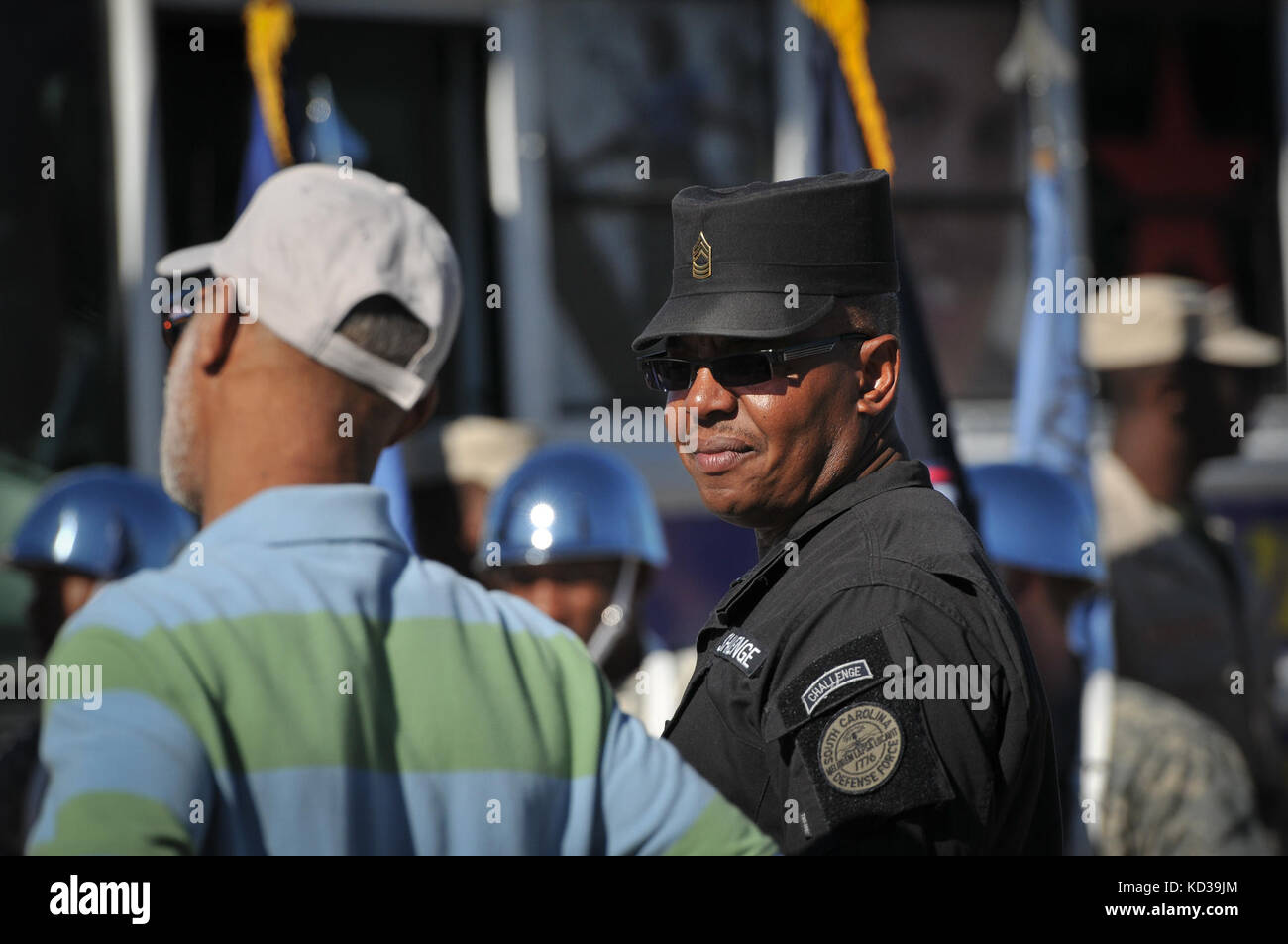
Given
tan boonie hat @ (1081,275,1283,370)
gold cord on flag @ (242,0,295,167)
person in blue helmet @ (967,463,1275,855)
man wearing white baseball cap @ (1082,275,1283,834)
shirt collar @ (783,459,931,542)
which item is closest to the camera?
shirt collar @ (783,459,931,542)

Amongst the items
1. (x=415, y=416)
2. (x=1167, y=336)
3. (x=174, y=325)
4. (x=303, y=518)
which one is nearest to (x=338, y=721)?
(x=303, y=518)

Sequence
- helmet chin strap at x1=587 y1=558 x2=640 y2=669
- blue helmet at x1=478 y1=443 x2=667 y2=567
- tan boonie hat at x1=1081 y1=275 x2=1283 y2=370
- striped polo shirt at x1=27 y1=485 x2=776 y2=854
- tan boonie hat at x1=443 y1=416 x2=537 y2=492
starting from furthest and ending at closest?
tan boonie hat at x1=1081 y1=275 x2=1283 y2=370
tan boonie hat at x1=443 y1=416 x2=537 y2=492
blue helmet at x1=478 y1=443 x2=667 y2=567
helmet chin strap at x1=587 y1=558 x2=640 y2=669
striped polo shirt at x1=27 y1=485 x2=776 y2=854

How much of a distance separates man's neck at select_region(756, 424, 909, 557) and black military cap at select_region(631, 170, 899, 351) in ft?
0.66

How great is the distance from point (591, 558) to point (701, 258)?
2527 millimetres

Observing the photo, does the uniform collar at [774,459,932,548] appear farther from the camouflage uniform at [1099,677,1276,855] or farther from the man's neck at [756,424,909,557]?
the camouflage uniform at [1099,677,1276,855]

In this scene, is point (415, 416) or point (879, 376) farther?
point (879, 376)

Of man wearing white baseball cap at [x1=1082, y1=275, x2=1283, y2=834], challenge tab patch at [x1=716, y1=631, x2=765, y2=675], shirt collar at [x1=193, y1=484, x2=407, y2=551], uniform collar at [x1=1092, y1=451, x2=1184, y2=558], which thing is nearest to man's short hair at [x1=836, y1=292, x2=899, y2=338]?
challenge tab patch at [x1=716, y1=631, x2=765, y2=675]

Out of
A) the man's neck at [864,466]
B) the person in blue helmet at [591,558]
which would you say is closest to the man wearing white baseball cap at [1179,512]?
the person in blue helmet at [591,558]

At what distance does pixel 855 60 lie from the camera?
15.7 ft

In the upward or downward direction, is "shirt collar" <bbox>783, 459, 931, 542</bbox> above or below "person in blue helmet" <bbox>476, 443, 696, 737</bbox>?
above

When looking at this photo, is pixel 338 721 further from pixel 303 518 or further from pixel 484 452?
pixel 484 452

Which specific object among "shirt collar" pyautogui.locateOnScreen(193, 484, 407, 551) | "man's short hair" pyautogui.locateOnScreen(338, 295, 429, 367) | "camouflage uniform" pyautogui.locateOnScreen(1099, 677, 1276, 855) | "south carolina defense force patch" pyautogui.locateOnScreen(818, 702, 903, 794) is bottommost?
"camouflage uniform" pyautogui.locateOnScreen(1099, 677, 1276, 855)

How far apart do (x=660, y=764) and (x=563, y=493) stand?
10.1 feet

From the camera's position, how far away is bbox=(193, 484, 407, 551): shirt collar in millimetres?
1426
